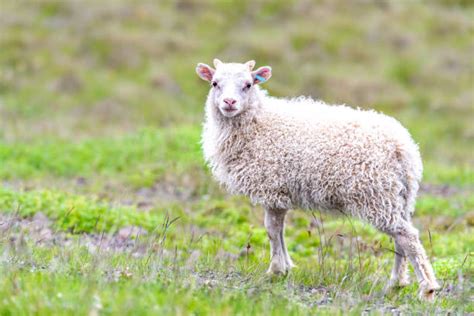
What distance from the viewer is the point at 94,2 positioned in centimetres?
2531

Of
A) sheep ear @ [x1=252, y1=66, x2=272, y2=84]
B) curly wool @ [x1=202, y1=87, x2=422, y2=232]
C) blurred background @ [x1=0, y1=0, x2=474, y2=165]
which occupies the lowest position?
curly wool @ [x1=202, y1=87, x2=422, y2=232]

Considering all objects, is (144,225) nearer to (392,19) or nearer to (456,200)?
(456,200)

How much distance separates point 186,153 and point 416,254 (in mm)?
7816

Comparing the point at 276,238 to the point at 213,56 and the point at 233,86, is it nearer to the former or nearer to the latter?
the point at 233,86

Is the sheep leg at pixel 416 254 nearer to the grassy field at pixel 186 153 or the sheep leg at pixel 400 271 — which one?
the grassy field at pixel 186 153

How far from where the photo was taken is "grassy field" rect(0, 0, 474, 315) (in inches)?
233

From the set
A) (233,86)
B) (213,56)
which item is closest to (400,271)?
(233,86)

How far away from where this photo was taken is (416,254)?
23.9ft

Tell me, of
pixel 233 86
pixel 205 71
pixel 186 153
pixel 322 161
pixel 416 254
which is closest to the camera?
pixel 416 254

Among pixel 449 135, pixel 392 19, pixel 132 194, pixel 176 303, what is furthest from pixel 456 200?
pixel 392 19

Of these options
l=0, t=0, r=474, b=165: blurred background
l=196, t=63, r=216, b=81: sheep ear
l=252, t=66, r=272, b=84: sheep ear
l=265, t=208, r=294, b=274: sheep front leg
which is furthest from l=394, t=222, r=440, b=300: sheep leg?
l=0, t=0, r=474, b=165: blurred background

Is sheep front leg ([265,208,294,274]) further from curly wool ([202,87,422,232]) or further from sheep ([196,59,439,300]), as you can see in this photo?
curly wool ([202,87,422,232])

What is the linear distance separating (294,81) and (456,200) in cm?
946

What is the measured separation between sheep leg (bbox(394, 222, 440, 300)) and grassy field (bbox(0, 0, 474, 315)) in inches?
6.6
